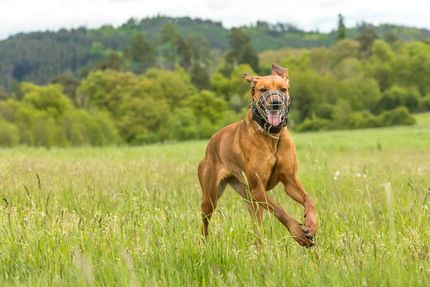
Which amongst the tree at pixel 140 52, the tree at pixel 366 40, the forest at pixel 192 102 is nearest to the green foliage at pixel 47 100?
the forest at pixel 192 102

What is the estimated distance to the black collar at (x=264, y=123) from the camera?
5645 mm

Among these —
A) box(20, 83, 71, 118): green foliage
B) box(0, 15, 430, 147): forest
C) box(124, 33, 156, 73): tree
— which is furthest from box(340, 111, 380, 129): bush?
box(124, 33, 156, 73): tree

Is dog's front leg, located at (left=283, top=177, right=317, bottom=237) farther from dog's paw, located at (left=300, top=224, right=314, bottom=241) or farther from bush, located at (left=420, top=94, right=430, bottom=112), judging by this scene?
bush, located at (left=420, top=94, right=430, bottom=112)

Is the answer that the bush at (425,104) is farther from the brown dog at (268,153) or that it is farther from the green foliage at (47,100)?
the brown dog at (268,153)

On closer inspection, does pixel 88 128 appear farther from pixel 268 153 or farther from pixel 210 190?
pixel 268 153

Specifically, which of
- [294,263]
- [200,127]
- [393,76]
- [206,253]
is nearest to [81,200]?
[206,253]

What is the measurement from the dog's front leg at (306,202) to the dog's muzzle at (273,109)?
0.51m

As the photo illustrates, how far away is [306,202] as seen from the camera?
539 cm

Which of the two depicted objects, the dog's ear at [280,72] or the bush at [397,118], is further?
Result: the bush at [397,118]

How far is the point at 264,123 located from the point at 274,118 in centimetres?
22

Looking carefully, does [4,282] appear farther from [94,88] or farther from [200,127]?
[94,88]

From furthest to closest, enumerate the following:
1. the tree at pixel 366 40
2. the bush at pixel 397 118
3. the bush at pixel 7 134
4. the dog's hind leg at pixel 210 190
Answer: the tree at pixel 366 40
the bush at pixel 397 118
the bush at pixel 7 134
the dog's hind leg at pixel 210 190

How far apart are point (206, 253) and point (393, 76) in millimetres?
114150

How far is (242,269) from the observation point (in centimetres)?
415
